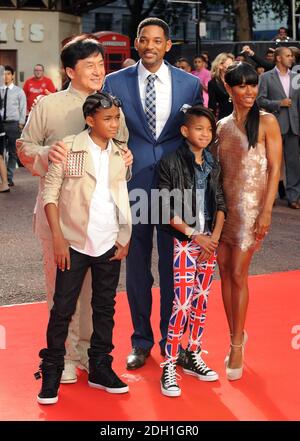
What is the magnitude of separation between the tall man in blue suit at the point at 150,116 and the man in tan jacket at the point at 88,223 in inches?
17.1

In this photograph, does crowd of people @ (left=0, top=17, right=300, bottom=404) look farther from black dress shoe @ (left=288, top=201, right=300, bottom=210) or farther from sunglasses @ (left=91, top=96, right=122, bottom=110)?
black dress shoe @ (left=288, top=201, right=300, bottom=210)

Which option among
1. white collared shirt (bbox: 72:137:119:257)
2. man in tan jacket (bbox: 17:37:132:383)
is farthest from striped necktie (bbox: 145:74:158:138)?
white collared shirt (bbox: 72:137:119:257)

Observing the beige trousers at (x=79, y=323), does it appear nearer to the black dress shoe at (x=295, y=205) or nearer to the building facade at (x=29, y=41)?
the black dress shoe at (x=295, y=205)

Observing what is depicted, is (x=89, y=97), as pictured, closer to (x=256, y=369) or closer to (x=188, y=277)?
(x=188, y=277)

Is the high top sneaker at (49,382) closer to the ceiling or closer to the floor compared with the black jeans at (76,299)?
closer to the floor

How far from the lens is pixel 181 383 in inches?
186

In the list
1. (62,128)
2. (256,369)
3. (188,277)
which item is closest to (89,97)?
(62,128)

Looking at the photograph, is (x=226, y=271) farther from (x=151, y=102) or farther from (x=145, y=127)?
(x=151, y=102)

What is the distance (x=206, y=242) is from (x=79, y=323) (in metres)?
0.89

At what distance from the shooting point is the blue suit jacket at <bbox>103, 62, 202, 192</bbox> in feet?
16.2

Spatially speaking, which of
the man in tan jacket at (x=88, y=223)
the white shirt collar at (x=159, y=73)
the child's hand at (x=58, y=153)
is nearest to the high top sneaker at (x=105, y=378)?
the man in tan jacket at (x=88, y=223)

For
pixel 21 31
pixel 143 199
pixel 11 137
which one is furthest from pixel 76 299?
pixel 21 31

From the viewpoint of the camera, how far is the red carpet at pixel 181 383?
4238 mm

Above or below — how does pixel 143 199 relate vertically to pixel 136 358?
above
